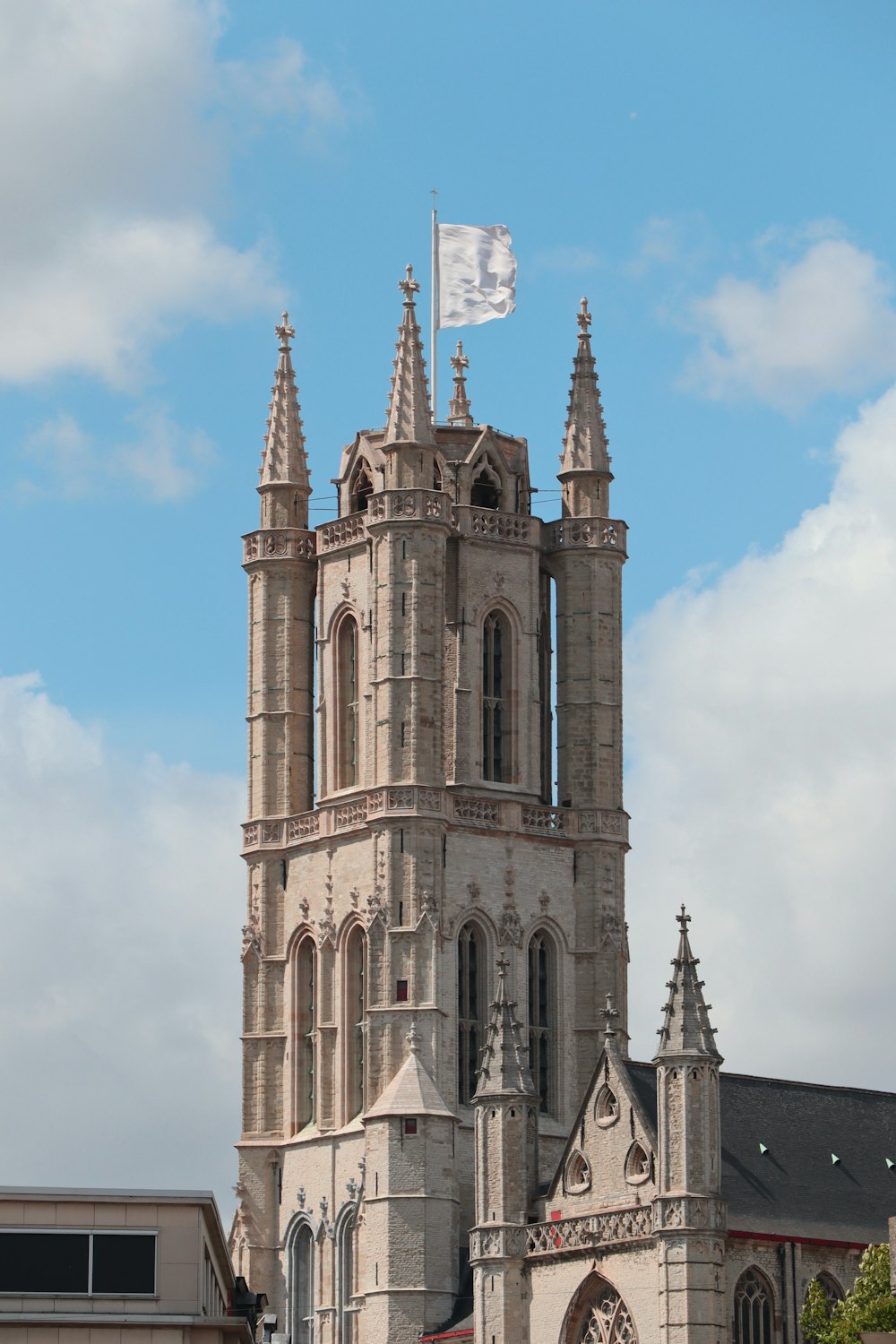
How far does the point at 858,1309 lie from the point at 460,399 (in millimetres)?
45774

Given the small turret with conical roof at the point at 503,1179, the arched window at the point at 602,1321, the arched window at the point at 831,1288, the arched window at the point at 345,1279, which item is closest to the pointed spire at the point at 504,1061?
the small turret with conical roof at the point at 503,1179

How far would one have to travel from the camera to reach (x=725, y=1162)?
104m

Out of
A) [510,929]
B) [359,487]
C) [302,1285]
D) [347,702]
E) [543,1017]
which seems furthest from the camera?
[359,487]

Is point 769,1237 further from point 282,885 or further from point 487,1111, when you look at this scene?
point 282,885

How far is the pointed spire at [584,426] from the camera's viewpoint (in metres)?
123

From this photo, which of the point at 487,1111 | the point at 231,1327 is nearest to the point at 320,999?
the point at 487,1111

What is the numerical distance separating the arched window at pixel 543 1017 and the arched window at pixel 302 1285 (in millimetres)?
8683

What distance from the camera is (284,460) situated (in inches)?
4899

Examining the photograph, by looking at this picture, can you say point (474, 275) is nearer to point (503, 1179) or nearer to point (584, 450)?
point (584, 450)

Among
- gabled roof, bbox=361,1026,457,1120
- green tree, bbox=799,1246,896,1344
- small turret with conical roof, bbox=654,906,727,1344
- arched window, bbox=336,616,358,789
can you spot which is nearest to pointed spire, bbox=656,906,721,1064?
small turret with conical roof, bbox=654,906,727,1344

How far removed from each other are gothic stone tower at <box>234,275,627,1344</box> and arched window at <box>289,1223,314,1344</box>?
0.31 feet

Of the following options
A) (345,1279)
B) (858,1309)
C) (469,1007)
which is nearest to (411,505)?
(469,1007)

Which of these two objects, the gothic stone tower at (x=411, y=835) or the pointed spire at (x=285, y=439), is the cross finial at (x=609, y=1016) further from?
the pointed spire at (x=285, y=439)

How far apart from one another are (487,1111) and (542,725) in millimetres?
18292
